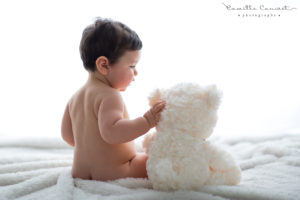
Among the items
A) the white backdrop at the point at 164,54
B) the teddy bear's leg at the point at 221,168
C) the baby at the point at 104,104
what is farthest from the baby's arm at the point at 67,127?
the white backdrop at the point at 164,54

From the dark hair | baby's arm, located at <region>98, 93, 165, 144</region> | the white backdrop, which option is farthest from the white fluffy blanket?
the white backdrop

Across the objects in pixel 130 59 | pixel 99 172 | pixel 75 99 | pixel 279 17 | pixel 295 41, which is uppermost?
pixel 279 17

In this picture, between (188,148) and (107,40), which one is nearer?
(188,148)

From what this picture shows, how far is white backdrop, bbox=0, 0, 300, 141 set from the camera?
87.4 inches

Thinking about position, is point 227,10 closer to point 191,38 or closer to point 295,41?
point 191,38

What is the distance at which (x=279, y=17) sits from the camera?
235 cm

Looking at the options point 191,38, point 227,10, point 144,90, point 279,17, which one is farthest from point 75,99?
point 279,17

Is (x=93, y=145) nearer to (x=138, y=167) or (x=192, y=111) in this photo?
(x=138, y=167)

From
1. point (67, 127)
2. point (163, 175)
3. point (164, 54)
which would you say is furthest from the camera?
point (164, 54)

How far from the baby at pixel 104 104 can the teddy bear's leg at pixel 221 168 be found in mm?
191

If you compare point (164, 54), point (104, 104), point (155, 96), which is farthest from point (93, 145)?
point (164, 54)

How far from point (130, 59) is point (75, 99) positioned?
0.22 metres

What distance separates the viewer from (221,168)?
3.00ft

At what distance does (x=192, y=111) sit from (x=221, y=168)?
0.18m
